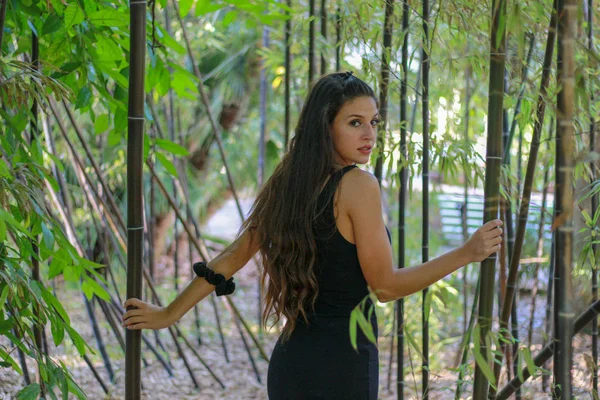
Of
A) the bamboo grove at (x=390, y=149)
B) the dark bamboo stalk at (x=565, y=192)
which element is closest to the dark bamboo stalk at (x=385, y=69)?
the bamboo grove at (x=390, y=149)

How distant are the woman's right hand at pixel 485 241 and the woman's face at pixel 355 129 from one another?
334 millimetres

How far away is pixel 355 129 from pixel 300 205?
191mm

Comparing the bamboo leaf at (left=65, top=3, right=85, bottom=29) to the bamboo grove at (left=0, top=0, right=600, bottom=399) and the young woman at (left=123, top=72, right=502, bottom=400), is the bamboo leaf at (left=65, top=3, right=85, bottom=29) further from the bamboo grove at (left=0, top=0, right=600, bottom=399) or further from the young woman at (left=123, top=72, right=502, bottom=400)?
the young woman at (left=123, top=72, right=502, bottom=400)

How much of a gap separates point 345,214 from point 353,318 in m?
0.41

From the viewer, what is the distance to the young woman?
1383 millimetres

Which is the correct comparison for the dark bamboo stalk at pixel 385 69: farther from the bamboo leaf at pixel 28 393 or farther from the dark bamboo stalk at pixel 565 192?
the bamboo leaf at pixel 28 393

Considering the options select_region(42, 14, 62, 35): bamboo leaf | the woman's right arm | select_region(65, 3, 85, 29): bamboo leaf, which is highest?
select_region(65, 3, 85, 29): bamboo leaf

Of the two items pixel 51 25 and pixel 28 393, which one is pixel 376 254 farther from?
pixel 51 25

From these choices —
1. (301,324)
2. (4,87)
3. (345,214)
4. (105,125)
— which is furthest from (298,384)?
(105,125)

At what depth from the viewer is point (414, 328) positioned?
4.49 metres

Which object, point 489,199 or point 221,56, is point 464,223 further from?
point 221,56

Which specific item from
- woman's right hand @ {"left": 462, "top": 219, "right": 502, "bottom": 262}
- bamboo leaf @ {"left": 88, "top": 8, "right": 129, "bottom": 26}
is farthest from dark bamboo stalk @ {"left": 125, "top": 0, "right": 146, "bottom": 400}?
woman's right hand @ {"left": 462, "top": 219, "right": 502, "bottom": 262}

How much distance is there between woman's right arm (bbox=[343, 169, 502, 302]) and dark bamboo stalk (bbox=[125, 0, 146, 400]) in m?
0.40

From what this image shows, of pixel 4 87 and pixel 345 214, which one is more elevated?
pixel 4 87
